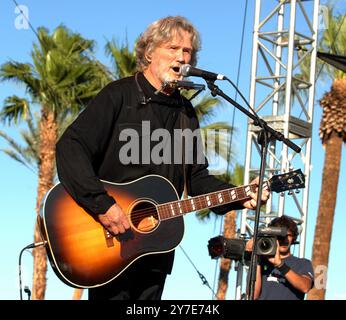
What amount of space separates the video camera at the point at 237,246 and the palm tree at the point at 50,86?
12.8 metres

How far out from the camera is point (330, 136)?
19.5 metres

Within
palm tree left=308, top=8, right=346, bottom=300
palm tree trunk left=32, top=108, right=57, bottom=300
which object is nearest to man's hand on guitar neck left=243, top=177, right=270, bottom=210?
palm tree left=308, top=8, right=346, bottom=300

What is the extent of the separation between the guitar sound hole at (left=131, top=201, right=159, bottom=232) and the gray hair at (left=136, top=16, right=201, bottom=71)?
0.80 metres

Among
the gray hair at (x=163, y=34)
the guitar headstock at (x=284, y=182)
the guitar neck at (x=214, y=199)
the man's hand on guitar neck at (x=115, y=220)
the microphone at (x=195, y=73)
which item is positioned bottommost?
the man's hand on guitar neck at (x=115, y=220)

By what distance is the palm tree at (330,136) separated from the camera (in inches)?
730

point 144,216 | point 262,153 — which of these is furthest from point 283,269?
point 144,216

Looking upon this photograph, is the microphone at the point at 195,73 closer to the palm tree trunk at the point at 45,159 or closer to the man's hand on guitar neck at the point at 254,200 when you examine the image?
the man's hand on guitar neck at the point at 254,200

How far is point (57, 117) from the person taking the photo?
19875 millimetres

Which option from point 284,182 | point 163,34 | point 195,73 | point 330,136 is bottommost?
point 284,182

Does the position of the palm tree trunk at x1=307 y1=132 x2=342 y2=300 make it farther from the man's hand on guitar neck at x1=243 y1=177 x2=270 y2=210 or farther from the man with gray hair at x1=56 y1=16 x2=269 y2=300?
the man with gray hair at x1=56 y1=16 x2=269 y2=300

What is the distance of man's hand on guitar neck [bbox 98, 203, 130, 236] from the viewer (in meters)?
4.60

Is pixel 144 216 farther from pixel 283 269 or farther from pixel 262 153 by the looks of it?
pixel 283 269

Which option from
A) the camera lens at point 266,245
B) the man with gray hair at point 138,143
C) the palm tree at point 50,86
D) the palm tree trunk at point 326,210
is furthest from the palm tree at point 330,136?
the man with gray hair at point 138,143

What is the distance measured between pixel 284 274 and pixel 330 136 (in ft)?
42.1
